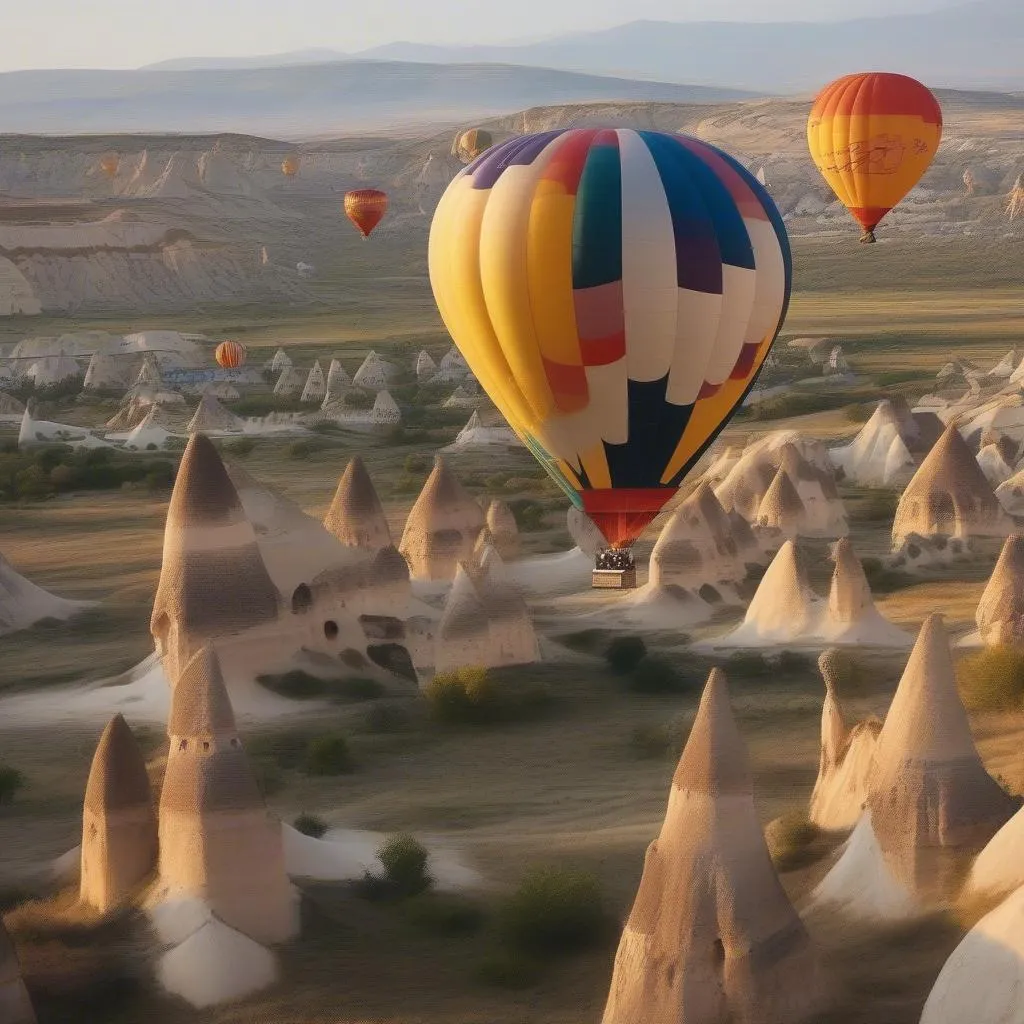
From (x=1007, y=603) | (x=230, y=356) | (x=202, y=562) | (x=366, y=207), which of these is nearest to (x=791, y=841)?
(x=1007, y=603)

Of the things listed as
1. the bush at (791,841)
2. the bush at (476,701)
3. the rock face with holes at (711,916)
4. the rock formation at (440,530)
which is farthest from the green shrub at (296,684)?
the rock face with holes at (711,916)

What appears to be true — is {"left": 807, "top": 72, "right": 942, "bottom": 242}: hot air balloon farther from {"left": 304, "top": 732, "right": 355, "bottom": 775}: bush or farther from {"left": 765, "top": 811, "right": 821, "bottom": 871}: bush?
{"left": 765, "top": 811, "right": 821, "bottom": 871}: bush

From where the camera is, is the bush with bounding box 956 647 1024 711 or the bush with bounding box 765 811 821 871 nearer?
the bush with bounding box 765 811 821 871

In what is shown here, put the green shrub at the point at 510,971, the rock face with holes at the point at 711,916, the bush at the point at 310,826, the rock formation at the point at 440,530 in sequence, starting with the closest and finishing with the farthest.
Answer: the rock face with holes at the point at 711,916
the green shrub at the point at 510,971
the bush at the point at 310,826
the rock formation at the point at 440,530

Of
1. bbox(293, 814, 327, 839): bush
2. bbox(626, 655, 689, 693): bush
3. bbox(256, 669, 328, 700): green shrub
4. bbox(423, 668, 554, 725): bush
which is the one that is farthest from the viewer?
bbox(626, 655, 689, 693): bush

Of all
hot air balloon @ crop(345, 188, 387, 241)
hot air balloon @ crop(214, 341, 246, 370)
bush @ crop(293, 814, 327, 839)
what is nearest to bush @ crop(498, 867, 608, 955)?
bush @ crop(293, 814, 327, 839)

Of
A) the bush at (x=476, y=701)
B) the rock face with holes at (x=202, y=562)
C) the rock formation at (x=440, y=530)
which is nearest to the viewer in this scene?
the rock face with holes at (x=202, y=562)

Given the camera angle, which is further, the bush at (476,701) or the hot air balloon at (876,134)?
the hot air balloon at (876,134)

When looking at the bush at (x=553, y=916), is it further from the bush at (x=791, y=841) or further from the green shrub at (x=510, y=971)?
the bush at (x=791, y=841)
